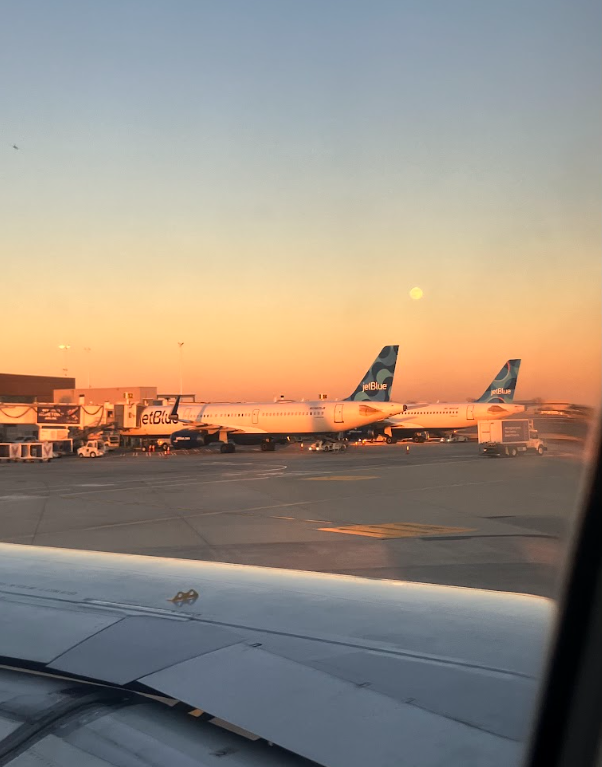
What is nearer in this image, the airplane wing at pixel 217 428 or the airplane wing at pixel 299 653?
the airplane wing at pixel 299 653

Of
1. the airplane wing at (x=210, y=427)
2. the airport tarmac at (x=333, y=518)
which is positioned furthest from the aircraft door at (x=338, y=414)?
the airport tarmac at (x=333, y=518)

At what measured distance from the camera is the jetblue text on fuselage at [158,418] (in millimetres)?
45031

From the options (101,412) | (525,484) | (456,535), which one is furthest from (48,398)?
(456,535)

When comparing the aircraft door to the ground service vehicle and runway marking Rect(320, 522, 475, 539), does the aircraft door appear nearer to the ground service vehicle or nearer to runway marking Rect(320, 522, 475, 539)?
the ground service vehicle

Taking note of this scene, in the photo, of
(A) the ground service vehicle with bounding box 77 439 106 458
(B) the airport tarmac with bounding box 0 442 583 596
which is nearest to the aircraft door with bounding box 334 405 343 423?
(A) the ground service vehicle with bounding box 77 439 106 458

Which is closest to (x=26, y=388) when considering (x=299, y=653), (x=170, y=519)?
(x=170, y=519)

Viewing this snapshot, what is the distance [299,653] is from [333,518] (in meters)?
11.0

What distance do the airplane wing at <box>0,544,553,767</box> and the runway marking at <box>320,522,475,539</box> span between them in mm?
7512

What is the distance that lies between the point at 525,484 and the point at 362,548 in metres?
10.5

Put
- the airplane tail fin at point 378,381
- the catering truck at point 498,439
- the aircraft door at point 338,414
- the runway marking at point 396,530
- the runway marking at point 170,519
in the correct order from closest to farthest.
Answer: the runway marking at point 396,530 < the runway marking at point 170,519 < the catering truck at point 498,439 < the aircraft door at point 338,414 < the airplane tail fin at point 378,381

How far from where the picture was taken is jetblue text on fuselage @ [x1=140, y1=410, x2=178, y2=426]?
148ft

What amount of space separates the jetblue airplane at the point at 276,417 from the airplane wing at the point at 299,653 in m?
37.4

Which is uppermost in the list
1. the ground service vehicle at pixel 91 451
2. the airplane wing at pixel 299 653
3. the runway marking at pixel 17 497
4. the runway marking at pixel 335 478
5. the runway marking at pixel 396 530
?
the airplane wing at pixel 299 653

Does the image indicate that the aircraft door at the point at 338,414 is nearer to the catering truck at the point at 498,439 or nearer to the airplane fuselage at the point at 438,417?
the airplane fuselage at the point at 438,417
